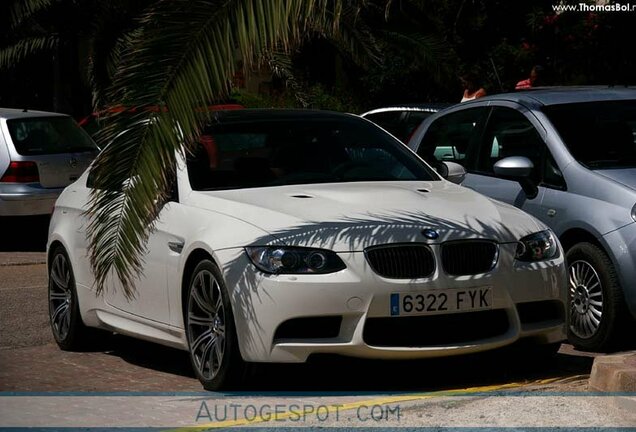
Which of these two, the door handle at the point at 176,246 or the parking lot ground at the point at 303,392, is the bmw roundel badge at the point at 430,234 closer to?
the parking lot ground at the point at 303,392

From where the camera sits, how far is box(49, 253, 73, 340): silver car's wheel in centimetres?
925

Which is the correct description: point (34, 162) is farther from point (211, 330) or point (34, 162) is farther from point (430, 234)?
point (430, 234)

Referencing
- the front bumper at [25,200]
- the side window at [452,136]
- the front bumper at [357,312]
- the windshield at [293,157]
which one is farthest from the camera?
the front bumper at [25,200]

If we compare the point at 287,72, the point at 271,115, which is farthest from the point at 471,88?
the point at 271,115

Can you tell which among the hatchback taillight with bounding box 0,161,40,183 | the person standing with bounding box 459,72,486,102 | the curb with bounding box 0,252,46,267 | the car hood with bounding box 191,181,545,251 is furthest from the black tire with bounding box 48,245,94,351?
the person standing with bounding box 459,72,486,102

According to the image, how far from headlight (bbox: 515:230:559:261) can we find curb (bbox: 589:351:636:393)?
750 millimetres

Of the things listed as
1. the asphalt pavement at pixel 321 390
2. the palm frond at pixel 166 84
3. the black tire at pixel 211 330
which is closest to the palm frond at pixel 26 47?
the asphalt pavement at pixel 321 390

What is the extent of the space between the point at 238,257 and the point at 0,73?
2022 cm

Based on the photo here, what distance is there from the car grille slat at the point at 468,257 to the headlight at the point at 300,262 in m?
0.58

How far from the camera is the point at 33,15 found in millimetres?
21891

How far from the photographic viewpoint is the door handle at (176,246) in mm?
7736

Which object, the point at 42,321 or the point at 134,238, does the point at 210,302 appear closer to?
the point at 134,238

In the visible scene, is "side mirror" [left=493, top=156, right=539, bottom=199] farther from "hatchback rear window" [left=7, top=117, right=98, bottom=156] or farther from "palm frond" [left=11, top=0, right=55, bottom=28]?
"palm frond" [left=11, top=0, right=55, bottom=28]

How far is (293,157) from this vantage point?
8.46m
